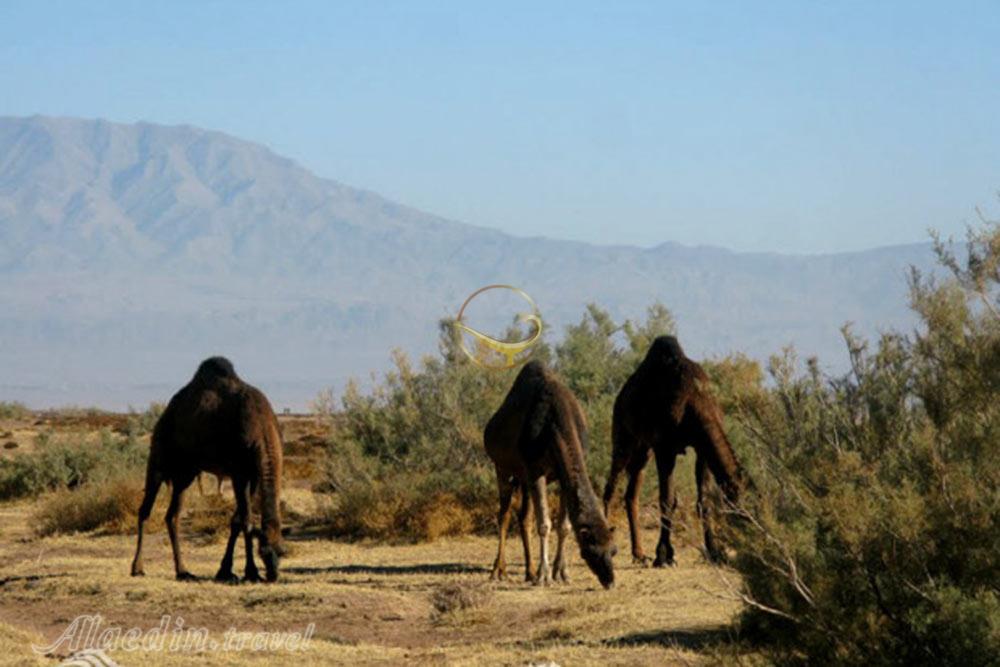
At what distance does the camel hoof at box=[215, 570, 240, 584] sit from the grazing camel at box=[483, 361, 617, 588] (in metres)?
2.79

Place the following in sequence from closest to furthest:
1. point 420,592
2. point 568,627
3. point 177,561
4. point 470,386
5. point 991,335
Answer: point 991,335, point 568,627, point 420,592, point 177,561, point 470,386

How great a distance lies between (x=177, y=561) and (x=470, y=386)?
8.27 metres

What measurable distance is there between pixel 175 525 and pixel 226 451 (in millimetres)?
1333

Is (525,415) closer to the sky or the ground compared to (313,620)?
closer to the sky

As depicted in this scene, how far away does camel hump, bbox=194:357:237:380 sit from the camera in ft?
61.8

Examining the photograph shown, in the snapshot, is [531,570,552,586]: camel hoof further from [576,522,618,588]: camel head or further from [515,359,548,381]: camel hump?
[515,359,548,381]: camel hump

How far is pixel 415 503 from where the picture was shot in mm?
23031

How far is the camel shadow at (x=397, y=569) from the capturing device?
63.0 feet

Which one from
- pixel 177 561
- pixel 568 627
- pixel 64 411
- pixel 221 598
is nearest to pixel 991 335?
pixel 568 627

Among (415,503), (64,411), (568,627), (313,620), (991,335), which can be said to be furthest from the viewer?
(64,411)

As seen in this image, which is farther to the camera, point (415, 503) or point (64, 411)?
point (64, 411)

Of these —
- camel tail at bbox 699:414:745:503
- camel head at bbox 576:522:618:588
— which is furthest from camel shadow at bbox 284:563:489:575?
camel tail at bbox 699:414:745:503

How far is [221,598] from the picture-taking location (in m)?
16.7

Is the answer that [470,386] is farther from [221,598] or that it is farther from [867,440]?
[867,440]
